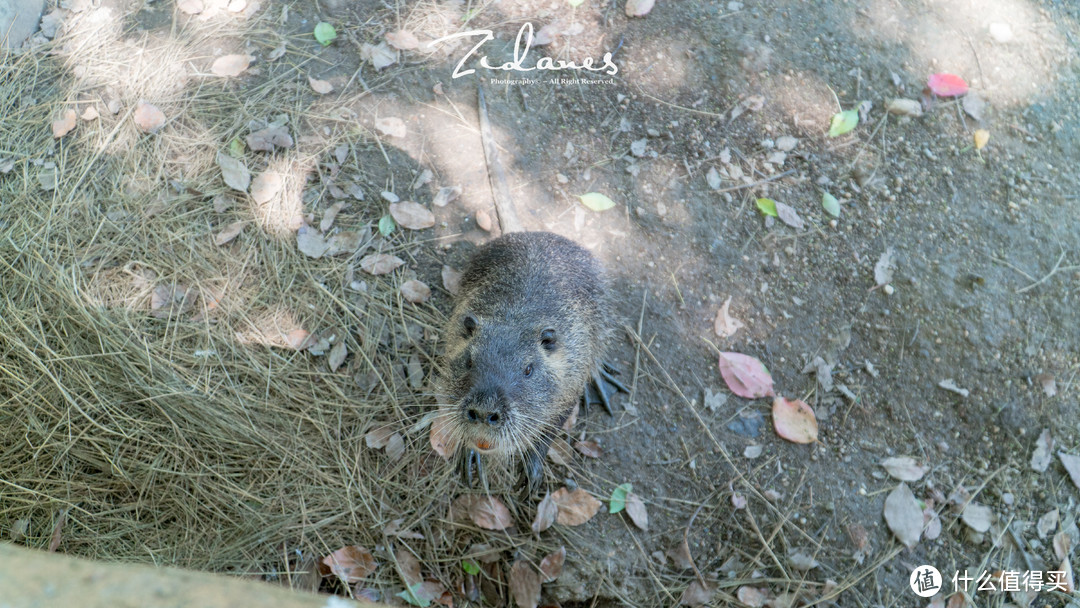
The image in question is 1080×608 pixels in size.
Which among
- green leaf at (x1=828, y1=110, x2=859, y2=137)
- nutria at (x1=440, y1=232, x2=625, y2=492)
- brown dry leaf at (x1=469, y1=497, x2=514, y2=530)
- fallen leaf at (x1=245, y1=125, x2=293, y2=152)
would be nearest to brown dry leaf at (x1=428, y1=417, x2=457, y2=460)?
nutria at (x1=440, y1=232, x2=625, y2=492)

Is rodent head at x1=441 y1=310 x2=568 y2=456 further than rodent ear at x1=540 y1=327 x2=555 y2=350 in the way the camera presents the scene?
No

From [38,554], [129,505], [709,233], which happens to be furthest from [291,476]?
[709,233]

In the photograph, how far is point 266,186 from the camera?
3.78 metres

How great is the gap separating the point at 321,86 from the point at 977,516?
14.2 ft

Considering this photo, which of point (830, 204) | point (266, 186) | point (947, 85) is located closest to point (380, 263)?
point (266, 186)

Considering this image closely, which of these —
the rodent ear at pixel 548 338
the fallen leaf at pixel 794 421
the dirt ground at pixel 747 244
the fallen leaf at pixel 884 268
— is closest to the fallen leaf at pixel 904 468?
the dirt ground at pixel 747 244

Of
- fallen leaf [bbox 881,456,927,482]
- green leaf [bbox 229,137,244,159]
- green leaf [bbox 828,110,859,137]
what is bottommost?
fallen leaf [bbox 881,456,927,482]

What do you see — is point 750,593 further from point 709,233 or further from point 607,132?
point 607,132

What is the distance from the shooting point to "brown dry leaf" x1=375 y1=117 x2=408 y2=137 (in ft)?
13.2

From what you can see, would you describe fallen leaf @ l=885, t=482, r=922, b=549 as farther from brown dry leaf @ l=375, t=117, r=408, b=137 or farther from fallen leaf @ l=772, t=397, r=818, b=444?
brown dry leaf @ l=375, t=117, r=408, b=137

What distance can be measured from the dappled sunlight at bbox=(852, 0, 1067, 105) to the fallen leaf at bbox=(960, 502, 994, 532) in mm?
2530

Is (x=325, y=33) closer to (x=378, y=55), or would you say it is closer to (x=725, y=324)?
(x=378, y=55)

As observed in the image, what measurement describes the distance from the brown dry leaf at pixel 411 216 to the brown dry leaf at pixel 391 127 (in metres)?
0.50

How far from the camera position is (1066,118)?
4062 mm
